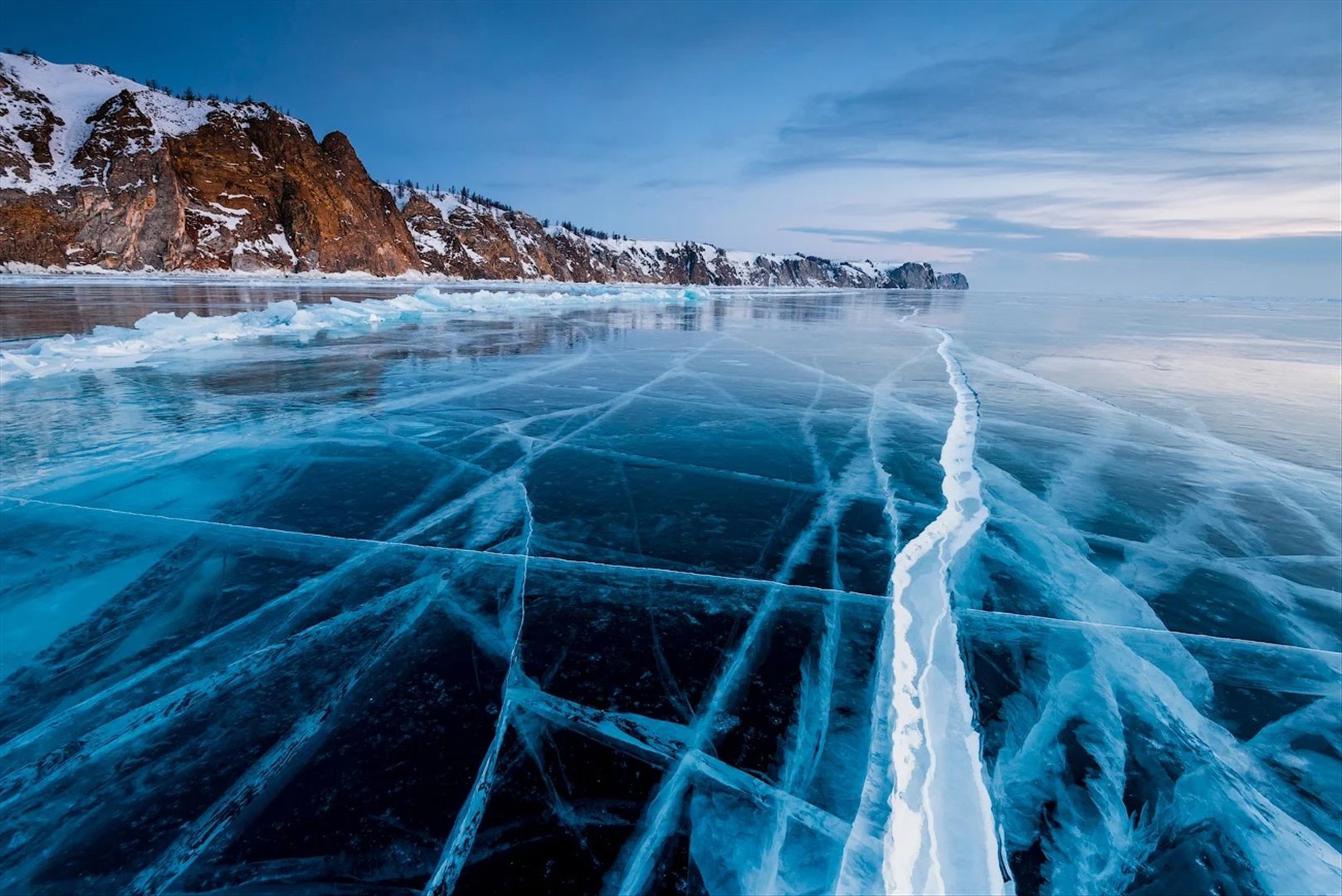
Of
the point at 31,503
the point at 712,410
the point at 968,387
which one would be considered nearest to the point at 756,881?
the point at 31,503

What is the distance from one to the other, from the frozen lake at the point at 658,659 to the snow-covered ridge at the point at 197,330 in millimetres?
2875

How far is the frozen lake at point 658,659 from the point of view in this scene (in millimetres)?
1551

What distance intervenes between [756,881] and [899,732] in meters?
0.76

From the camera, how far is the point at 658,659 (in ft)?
7.43

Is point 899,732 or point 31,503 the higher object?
point 31,503

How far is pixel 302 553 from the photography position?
3.00m

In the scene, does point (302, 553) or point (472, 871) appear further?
point (302, 553)

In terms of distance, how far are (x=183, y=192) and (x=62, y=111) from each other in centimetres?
1229

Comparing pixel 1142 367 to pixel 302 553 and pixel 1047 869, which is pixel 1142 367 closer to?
pixel 1047 869

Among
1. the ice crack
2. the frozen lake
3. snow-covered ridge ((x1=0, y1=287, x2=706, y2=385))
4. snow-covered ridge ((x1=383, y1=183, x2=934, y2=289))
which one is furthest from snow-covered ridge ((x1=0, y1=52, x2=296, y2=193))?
the ice crack

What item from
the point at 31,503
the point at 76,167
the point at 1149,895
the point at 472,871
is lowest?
the point at 1149,895

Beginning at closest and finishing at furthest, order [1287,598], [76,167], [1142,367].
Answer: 1. [1287,598]
2. [1142,367]
3. [76,167]

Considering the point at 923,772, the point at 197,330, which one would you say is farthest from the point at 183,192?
the point at 923,772

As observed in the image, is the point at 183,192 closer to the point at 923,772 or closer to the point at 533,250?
the point at 533,250
